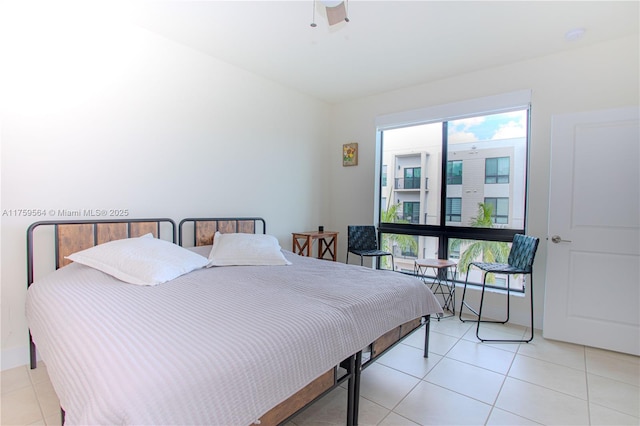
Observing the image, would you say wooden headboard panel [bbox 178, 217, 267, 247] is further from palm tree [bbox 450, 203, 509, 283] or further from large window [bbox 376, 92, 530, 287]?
palm tree [bbox 450, 203, 509, 283]

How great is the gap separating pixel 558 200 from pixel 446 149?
1281 millimetres

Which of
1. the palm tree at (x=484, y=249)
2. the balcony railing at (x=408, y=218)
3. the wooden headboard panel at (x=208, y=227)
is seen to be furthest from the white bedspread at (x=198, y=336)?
the balcony railing at (x=408, y=218)

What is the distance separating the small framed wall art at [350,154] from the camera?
14.1ft

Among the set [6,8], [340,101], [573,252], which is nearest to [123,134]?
[6,8]

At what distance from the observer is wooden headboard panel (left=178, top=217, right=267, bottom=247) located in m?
2.96

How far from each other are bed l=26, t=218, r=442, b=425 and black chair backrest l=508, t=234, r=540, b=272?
115 cm


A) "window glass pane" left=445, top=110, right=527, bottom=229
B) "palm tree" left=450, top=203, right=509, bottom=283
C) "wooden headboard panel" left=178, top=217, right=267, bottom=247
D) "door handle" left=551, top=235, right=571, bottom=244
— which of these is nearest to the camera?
"door handle" left=551, top=235, right=571, bottom=244

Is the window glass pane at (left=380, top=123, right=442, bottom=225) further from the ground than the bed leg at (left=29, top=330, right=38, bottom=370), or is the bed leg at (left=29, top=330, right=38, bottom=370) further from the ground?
the window glass pane at (left=380, top=123, right=442, bottom=225)

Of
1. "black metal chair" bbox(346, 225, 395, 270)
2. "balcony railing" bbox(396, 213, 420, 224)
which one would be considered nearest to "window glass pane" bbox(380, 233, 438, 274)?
"balcony railing" bbox(396, 213, 420, 224)

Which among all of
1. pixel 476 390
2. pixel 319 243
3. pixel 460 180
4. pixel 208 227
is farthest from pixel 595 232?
pixel 208 227

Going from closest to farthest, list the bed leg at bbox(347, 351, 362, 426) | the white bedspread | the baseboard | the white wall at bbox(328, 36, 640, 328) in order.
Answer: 1. the white bedspread
2. the bed leg at bbox(347, 351, 362, 426)
3. the baseboard
4. the white wall at bbox(328, 36, 640, 328)

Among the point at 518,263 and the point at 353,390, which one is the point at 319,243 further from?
the point at 353,390

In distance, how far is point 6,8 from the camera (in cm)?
204

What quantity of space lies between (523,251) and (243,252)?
256cm
